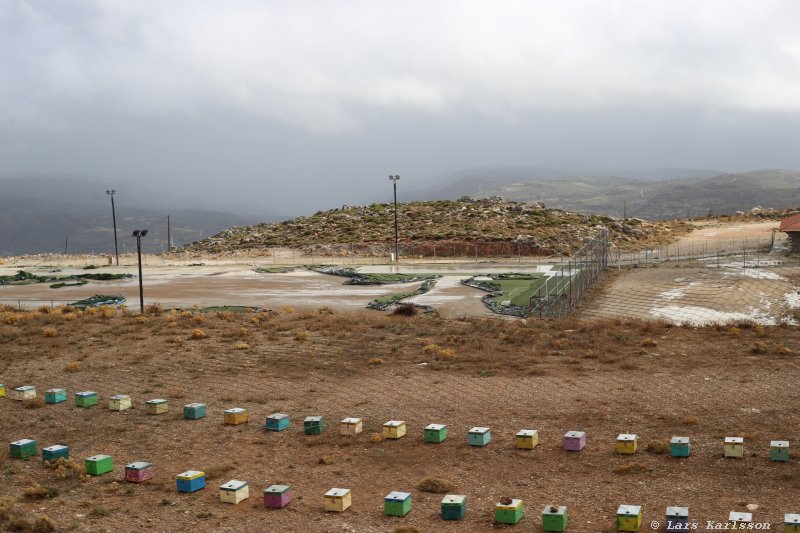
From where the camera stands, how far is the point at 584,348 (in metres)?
27.4

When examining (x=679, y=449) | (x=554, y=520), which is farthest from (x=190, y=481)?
(x=679, y=449)

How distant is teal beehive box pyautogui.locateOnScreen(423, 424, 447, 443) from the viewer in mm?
18344

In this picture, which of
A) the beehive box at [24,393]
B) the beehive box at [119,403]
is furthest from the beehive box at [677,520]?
the beehive box at [24,393]

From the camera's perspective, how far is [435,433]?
18.4 meters

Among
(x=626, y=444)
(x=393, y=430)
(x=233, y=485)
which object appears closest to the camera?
(x=233, y=485)

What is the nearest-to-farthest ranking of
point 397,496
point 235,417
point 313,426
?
point 397,496 < point 313,426 < point 235,417

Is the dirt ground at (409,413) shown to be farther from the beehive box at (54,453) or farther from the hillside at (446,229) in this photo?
the hillside at (446,229)

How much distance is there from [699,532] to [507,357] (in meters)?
13.8

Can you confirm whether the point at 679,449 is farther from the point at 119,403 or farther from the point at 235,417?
the point at 119,403

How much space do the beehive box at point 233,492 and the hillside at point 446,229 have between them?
57.6 m

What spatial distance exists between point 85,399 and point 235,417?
15.9 feet

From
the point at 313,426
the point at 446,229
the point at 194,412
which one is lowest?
the point at 313,426

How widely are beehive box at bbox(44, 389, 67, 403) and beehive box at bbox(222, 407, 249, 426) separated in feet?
18.2

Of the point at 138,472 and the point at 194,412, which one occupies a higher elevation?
the point at 194,412
